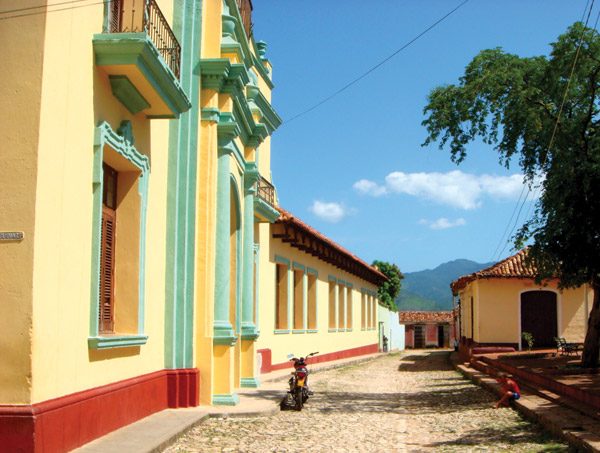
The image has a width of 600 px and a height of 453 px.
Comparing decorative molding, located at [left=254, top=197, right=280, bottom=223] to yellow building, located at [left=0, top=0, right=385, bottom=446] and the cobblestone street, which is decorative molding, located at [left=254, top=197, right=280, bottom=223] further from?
the cobblestone street

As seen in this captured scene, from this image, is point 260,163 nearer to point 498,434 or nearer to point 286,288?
point 286,288

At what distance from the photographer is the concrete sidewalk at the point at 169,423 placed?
7.54 metres

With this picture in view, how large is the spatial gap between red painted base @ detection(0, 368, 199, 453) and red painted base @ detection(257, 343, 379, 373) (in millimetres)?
8430

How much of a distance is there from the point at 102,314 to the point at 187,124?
353 cm

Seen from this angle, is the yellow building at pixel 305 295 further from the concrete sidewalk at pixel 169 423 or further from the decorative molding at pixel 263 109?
the concrete sidewalk at pixel 169 423

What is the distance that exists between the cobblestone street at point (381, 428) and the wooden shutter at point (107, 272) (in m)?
1.64

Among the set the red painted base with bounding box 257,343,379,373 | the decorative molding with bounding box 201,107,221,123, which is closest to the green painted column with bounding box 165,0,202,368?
the decorative molding with bounding box 201,107,221,123

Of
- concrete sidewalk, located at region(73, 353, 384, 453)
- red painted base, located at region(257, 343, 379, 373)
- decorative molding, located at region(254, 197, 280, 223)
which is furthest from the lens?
red painted base, located at region(257, 343, 379, 373)

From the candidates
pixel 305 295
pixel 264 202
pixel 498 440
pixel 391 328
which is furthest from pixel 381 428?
pixel 391 328

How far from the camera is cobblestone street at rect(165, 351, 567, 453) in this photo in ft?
28.9

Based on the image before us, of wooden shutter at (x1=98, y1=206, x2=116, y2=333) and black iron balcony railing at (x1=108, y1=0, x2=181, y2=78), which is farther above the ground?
black iron balcony railing at (x1=108, y1=0, x2=181, y2=78)

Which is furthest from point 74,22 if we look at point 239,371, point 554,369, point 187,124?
point 554,369

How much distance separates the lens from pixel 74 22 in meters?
7.15

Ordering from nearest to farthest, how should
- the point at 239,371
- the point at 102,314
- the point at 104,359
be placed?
the point at 104,359, the point at 102,314, the point at 239,371
